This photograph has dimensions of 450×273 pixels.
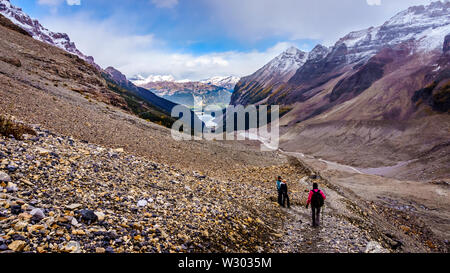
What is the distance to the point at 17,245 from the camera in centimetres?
462

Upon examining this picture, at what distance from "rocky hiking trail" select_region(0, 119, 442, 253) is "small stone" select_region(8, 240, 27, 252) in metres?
0.02

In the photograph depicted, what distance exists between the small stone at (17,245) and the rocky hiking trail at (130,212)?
16 mm

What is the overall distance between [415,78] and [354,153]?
59399 millimetres

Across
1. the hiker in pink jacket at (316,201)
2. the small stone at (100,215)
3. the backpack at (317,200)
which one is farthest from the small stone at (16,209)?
the backpack at (317,200)

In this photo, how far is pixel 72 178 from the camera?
27.3ft

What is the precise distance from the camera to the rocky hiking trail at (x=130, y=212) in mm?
5656

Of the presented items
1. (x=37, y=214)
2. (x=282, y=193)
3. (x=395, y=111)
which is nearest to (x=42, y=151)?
(x=37, y=214)

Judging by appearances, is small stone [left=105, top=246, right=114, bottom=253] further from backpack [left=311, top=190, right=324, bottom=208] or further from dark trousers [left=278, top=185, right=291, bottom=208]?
dark trousers [left=278, top=185, right=291, bottom=208]

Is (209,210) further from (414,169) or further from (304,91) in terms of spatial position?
(304,91)

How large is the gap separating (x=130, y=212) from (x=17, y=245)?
3225 mm

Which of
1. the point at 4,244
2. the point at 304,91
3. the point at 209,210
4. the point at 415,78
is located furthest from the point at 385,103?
the point at 4,244

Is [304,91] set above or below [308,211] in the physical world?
A: above

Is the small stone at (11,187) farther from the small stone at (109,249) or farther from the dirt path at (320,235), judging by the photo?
the dirt path at (320,235)

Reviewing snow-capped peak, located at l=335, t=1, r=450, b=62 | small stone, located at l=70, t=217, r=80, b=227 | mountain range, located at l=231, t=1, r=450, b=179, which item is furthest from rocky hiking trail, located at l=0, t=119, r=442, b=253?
snow-capped peak, located at l=335, t=1, r=450, b=62
